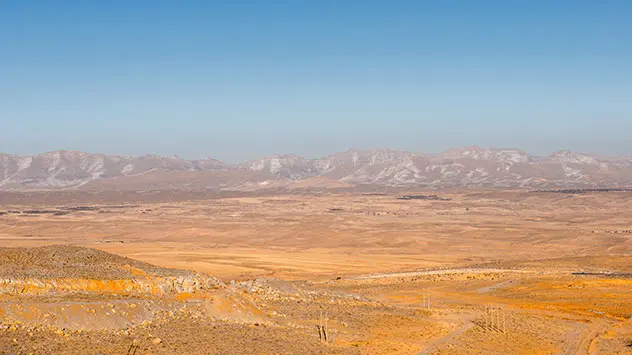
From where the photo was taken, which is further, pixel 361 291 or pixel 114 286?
pixel 361 291

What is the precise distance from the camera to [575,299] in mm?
41562

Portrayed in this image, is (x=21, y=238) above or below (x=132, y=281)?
below

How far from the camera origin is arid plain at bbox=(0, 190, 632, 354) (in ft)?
77.6

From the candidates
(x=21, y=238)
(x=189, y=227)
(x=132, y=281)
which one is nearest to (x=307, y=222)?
(x=189, y=227)

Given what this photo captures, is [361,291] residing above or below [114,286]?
below

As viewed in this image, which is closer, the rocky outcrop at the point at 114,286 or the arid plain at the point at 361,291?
the arid plain at the point at 361,291

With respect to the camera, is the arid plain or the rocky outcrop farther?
the rocky outcrop

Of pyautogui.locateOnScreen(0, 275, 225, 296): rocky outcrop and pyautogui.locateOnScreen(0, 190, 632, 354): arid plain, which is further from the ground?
pyautogui.locateOnScreen(0, 275, 225, 296): rocky outcrop

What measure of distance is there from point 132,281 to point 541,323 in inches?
803

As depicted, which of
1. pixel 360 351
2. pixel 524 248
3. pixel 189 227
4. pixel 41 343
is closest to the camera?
pixel 41 343

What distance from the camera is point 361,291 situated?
47031 millimetres

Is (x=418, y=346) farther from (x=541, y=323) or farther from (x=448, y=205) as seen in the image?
(x=448, y=205)

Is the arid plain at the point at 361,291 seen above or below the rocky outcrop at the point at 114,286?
below

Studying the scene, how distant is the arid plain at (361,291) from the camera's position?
23656mm
